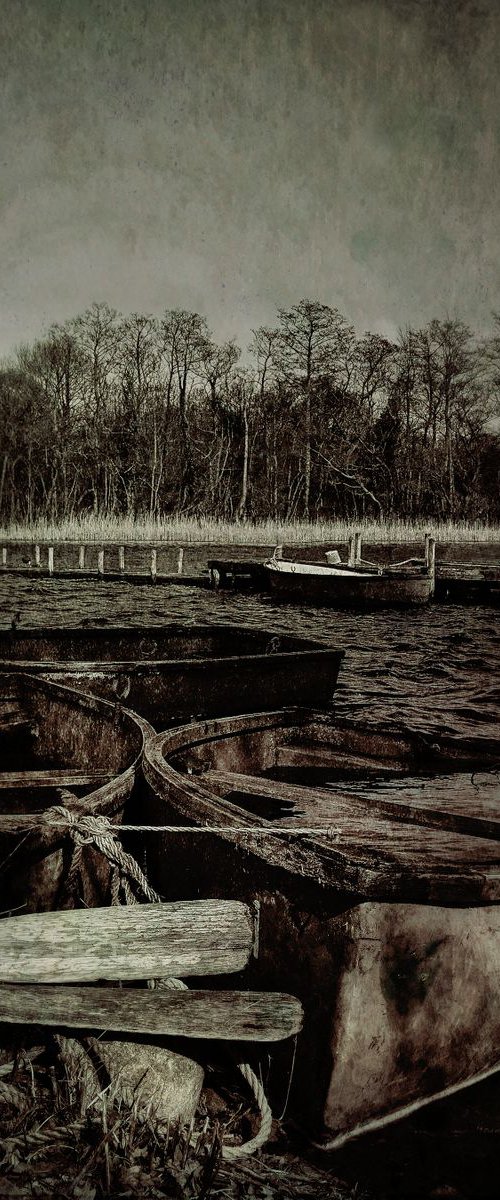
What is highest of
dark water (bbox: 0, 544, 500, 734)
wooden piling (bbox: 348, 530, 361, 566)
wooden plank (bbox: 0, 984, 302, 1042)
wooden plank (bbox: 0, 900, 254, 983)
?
wooden piling (bbox: 348, 530, 361, 566)

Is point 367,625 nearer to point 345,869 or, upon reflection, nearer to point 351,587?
point 351,587

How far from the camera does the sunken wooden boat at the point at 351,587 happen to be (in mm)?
18219

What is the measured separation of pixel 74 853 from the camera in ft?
8.98

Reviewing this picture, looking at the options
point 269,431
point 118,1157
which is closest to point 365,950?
point 118,1157

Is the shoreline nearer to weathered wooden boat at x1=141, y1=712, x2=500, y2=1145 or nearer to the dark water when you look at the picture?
the dark water

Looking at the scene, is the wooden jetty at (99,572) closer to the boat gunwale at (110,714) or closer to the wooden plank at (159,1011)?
the boat gunwale at (110,714)

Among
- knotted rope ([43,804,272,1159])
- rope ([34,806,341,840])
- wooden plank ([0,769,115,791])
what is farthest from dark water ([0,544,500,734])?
knotted rope ([43,804,272,1159])

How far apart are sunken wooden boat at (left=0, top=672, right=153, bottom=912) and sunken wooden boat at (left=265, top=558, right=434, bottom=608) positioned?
13.4 metres

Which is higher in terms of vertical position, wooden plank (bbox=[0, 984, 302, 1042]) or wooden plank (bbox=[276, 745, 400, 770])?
wooden plank (bbox=[0, 984, 302, 1042])

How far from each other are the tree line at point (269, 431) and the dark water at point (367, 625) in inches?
478

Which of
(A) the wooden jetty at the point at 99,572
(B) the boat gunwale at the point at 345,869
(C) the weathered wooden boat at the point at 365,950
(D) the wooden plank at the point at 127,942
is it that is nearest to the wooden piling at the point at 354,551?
(A) the wooden jetty at the point at 99,572

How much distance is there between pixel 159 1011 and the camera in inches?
83.9

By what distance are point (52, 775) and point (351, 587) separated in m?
14.5

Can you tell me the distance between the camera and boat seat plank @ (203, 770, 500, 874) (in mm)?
2414
